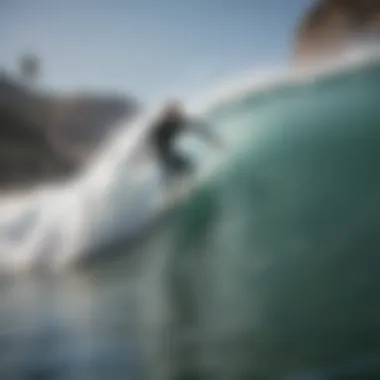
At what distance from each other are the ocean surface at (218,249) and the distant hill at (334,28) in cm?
5

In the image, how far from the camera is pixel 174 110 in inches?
69.7

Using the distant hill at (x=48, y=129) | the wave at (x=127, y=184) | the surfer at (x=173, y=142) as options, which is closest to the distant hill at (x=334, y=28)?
the wave at (x=127, y=184)

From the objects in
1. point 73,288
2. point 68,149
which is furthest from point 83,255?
point 68,149

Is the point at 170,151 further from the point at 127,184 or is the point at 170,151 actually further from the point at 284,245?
the point at 284,245

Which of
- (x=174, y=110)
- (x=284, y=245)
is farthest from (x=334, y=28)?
(x=284, y=245)

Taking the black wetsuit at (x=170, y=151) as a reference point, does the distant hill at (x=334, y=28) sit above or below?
above

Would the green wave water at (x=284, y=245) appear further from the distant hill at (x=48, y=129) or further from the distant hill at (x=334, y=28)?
the distant hill at (x=48, y=129)

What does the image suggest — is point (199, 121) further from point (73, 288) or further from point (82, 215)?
point (73, 288)

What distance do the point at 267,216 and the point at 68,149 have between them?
1.63 ft

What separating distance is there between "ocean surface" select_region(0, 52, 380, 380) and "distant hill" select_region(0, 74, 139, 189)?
4 centimetres

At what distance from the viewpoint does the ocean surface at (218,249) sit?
1654 mm

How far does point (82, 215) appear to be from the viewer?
5.72 feet

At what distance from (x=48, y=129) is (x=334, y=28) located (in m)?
0.73

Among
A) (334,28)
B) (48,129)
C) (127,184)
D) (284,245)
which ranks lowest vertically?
(284,245)
